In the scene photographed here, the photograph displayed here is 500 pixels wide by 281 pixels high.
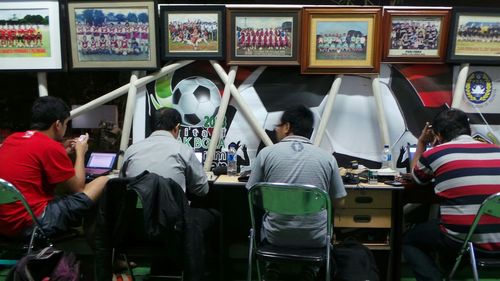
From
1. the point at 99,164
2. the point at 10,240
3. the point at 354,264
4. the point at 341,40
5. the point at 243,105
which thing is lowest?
the point at 354,264

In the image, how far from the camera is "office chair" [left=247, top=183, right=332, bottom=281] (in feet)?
5.97

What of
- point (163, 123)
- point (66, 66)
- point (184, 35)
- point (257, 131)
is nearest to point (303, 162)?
point (163, 123)

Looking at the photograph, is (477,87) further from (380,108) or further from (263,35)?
(263,35)

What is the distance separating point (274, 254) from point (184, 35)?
72.9 inches

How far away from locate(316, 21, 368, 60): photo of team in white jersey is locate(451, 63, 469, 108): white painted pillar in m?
0.75

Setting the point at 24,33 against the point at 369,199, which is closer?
the point at 369,199

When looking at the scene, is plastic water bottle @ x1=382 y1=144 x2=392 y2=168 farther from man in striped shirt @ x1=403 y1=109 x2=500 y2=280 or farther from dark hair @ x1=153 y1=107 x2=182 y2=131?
dark hair @ x1=153 y1=107 x2=182 y2=131

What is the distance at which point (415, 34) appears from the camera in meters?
2.97

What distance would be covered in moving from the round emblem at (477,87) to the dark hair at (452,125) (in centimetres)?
97

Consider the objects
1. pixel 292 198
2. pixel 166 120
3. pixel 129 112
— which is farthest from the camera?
pixel 129 112

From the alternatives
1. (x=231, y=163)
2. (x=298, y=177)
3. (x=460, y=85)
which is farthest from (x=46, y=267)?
(x=460, y=85)

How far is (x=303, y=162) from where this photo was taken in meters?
2.00

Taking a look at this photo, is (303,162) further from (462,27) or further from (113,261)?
(462,27)

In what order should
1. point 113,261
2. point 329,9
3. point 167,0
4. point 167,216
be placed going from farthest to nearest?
1. point 167,0
2. point 329,9
3. point 113,261
4. point 167,216
